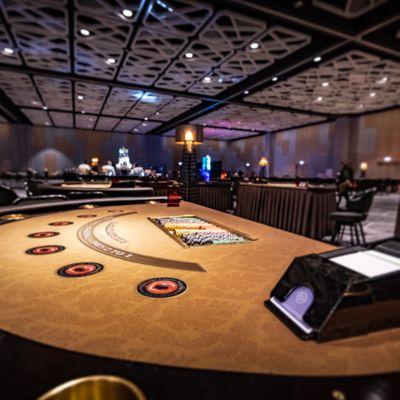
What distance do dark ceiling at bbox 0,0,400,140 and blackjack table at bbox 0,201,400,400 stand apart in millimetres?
4477

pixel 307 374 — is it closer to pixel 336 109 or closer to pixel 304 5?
pixel 304 5

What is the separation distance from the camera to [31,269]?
2.98ft

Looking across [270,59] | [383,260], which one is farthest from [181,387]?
[270,59]

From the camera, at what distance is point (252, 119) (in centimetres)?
1275

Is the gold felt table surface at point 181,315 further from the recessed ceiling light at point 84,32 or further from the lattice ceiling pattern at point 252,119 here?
the lattice ceiling pattern at point 252,119

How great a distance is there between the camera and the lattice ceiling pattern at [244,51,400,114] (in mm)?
6545

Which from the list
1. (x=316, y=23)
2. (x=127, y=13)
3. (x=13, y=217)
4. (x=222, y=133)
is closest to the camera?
(x=13, y=217)

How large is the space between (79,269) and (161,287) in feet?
1.03

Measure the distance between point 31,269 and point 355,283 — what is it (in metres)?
0.92

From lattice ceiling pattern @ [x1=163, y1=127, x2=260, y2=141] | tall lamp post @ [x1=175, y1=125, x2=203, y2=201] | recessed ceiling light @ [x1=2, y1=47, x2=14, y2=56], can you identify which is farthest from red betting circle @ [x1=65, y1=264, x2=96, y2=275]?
lattice ceiling pattern @ [x1=163, y1=127, x2=260, y2=141]

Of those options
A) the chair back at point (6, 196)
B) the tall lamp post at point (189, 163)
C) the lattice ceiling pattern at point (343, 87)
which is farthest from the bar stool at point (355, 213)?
the lattice ceiling pattern at point (343, 87)

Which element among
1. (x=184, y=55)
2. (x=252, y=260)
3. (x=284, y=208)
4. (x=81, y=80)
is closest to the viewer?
(x=252, y=260)

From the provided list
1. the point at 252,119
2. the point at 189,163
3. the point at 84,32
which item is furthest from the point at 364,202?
the point at 252,119

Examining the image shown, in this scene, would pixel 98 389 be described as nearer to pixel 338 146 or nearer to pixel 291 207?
pixel 291 207
